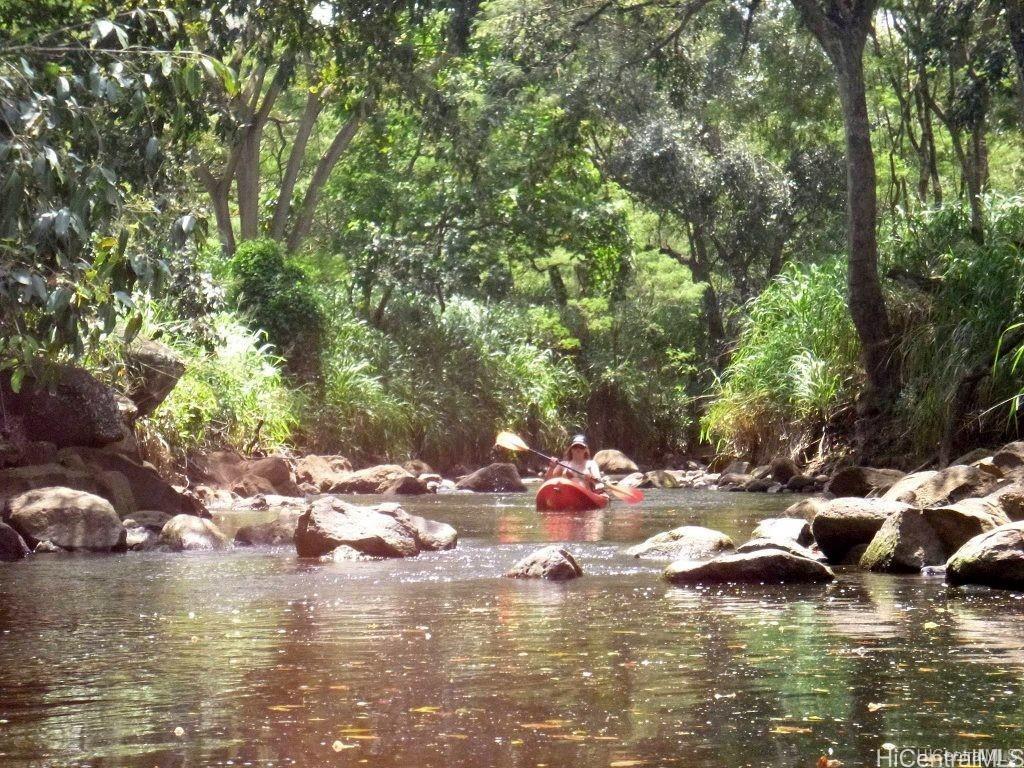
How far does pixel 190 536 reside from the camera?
10727 mm

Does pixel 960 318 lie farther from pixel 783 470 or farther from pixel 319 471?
pixel 319 471

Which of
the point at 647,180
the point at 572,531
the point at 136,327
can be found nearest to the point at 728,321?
the point at 647,180

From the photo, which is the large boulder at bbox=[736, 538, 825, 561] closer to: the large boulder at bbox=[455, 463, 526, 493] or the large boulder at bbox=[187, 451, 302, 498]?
the large boulder at bbox=[187, 451, 302, 498]

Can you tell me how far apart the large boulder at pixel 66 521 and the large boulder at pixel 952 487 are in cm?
601

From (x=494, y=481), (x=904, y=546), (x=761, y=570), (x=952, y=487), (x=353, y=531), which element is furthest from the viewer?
(x=494, y=481)

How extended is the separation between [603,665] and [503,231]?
19773 millimetres

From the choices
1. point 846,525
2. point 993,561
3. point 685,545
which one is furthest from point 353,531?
point 993,561

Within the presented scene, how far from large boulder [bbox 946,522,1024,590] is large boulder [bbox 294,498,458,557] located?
3960 millimetres

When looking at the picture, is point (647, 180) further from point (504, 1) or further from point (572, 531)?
point (572, 531)

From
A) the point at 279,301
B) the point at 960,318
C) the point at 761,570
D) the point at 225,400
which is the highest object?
the point at 279,301

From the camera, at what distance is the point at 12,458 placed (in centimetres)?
1201

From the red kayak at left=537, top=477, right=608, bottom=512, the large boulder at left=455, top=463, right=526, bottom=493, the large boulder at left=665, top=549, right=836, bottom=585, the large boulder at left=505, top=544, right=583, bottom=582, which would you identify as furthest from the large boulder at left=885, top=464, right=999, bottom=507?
the large boulder at left=455, top=463, right=526, bottom=493

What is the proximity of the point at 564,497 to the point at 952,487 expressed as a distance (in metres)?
5.68

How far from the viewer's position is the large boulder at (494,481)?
19.3 meters
